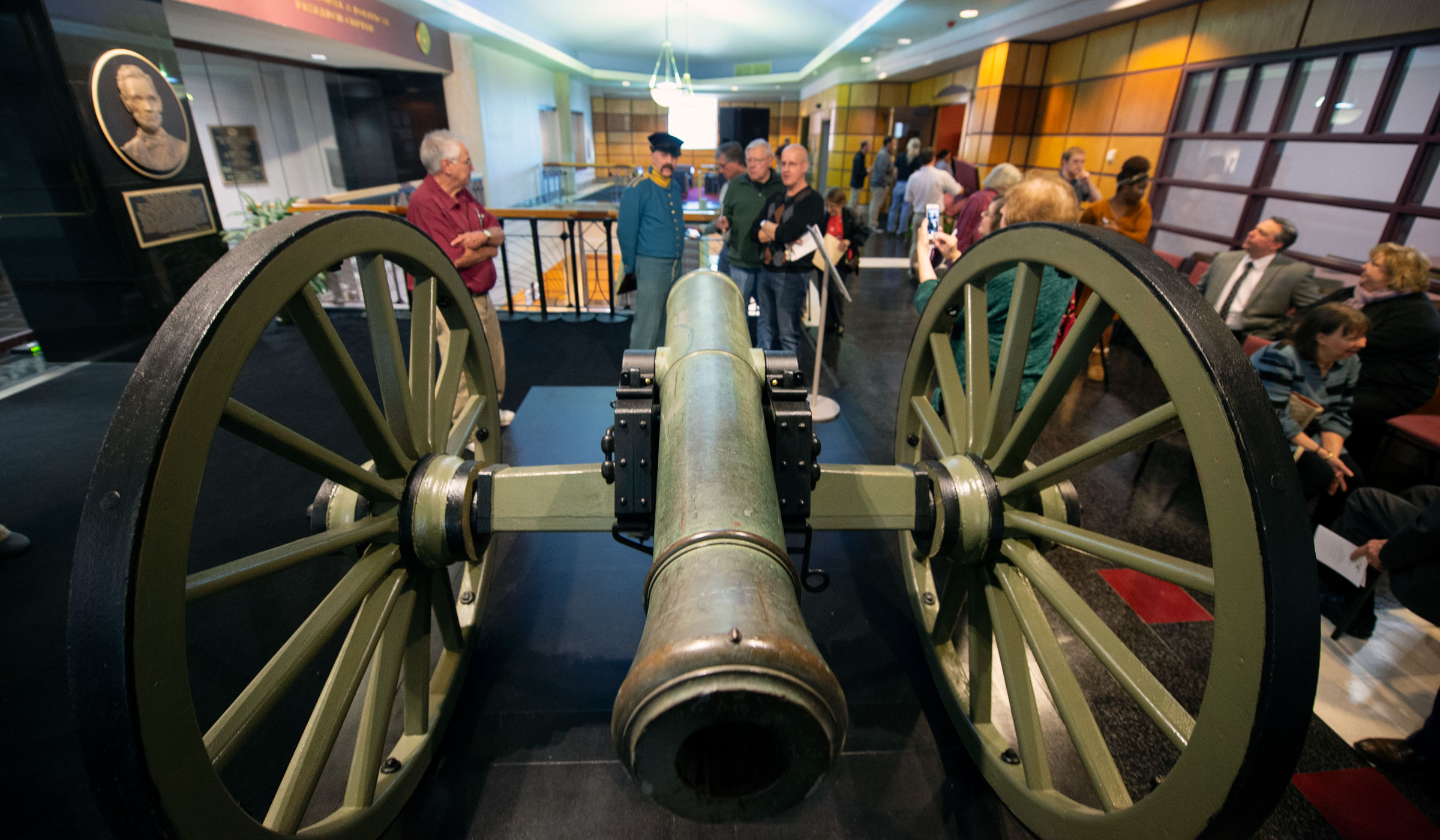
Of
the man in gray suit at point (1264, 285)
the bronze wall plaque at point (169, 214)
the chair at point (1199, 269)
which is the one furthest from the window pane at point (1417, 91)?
the bronze wall plaque at point (169, 214)

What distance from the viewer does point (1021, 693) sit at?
4.75 ft

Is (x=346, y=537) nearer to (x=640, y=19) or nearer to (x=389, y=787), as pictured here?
(x=389, y=787)

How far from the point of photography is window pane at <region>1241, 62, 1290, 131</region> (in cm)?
562

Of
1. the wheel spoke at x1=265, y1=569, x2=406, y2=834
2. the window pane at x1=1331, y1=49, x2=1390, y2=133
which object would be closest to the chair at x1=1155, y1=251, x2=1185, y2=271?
the window pane at x1=1331, y1=49, x2=1390, y2=133

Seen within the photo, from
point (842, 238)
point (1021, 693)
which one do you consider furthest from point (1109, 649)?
point (842, 238)

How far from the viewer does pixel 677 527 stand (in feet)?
3.08

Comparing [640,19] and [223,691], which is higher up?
[640,19]

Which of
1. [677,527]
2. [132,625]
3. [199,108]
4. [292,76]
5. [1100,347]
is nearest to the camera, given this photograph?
[132,625]

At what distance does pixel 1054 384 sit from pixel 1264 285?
3.82 metres

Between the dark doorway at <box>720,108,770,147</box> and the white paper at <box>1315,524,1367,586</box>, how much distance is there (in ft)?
74.3

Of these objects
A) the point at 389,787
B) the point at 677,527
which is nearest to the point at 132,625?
the point at 677,527

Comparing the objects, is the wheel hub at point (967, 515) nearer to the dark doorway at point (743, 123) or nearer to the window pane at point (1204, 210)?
the window pane at point (1204, 210)

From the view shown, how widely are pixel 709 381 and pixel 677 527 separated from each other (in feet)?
1.80

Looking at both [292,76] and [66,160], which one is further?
[292,76]
